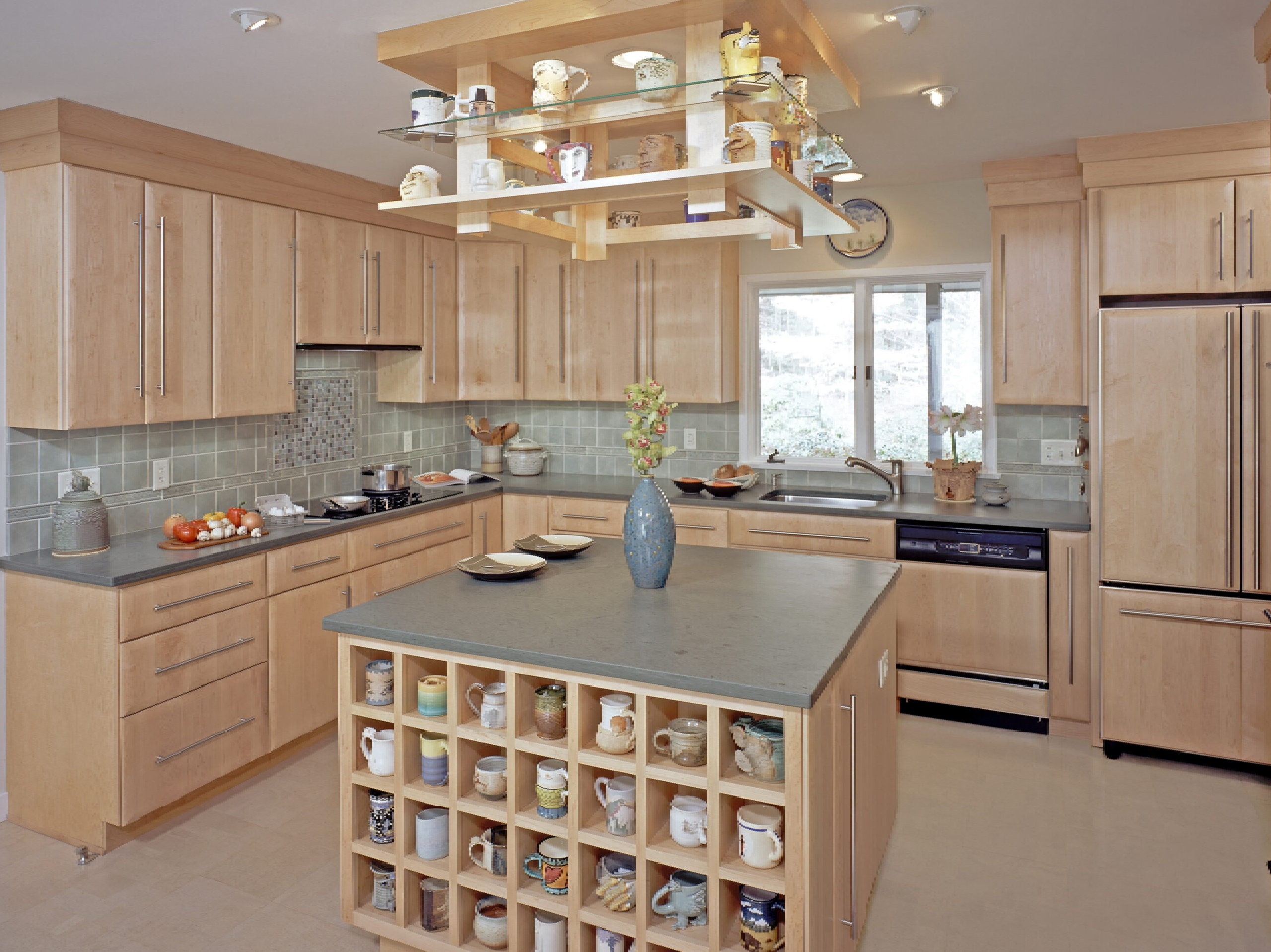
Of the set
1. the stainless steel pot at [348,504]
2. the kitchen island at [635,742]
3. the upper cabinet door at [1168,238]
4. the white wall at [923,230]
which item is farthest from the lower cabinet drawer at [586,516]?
the upper cabinet door at [1168,238]

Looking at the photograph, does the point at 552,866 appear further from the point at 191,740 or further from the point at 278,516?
the point at 278,516

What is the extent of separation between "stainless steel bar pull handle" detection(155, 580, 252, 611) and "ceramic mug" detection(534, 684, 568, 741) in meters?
1.60

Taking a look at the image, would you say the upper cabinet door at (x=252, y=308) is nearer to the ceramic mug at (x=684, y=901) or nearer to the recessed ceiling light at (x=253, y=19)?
the recessed ceiling light at (x=253, y=19)

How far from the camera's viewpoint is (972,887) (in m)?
2.73

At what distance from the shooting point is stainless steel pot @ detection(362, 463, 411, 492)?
4.41 metres

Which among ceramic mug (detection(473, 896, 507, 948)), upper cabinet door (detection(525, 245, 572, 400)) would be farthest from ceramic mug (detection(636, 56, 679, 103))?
upper cabinet door (detection(525, 245, 572, 400))

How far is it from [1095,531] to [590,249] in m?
2.36

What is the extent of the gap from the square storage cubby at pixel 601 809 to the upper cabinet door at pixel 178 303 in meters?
2.22

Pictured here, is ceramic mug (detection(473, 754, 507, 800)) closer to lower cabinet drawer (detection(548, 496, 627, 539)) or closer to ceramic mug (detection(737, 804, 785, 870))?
ceramic mug (detection(737, 804, 785, 870))

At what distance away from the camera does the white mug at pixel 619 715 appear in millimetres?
2053

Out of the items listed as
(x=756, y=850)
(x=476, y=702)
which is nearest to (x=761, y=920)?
(x=756, y=850)

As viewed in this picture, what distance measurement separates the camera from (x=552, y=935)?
2150 millimetres

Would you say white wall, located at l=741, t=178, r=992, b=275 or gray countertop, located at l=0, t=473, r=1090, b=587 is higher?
white wall, located at l=741, t=178, r=992, b=275

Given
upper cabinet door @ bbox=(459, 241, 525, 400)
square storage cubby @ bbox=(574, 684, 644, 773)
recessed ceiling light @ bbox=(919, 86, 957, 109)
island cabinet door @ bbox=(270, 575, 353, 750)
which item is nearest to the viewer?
square storage cubby @ bbox=(574, 684, 644, 773)
